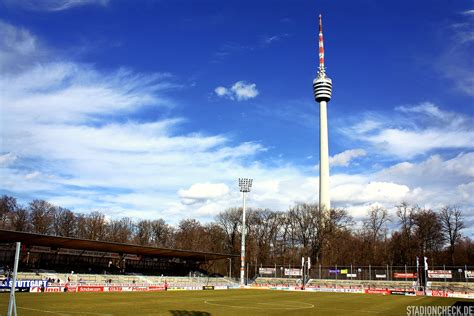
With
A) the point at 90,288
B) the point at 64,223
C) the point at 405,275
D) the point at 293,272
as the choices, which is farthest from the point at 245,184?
the point at 64,223

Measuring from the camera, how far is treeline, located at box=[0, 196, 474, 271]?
9400 cm

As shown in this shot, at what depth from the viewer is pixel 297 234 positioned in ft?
359

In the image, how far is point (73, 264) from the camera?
75250mm

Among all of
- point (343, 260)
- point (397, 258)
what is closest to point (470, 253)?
point (397, 258)

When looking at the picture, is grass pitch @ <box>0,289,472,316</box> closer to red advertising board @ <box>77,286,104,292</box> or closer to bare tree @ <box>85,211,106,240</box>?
red advertising board @ <box>77,286,104,292</box>

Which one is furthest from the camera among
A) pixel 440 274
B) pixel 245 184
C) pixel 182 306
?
pixel 245 184

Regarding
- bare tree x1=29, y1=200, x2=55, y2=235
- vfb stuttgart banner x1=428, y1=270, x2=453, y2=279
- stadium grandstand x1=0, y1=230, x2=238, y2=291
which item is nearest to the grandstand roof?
stadium grandstand x1=0, y1=230, x2=238, y2=291

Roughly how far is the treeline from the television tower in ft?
64.5

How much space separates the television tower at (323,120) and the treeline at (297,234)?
19.7 m

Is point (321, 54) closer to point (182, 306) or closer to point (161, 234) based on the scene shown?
point (161, 234)

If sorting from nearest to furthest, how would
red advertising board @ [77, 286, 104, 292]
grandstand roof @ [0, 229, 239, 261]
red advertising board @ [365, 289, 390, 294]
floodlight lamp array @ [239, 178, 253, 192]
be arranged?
red advertising board @ [77, 286, 104, 292] < grandstand roof @ [0, 229, 239, 261] < red advertising board @ [365, 289, 390, 294] < floodlight lamp array @ [239, 178, 253, 192]

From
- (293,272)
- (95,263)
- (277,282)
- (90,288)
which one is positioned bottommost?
(277,282)

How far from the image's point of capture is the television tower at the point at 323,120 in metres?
132

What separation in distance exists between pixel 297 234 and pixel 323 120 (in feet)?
154
